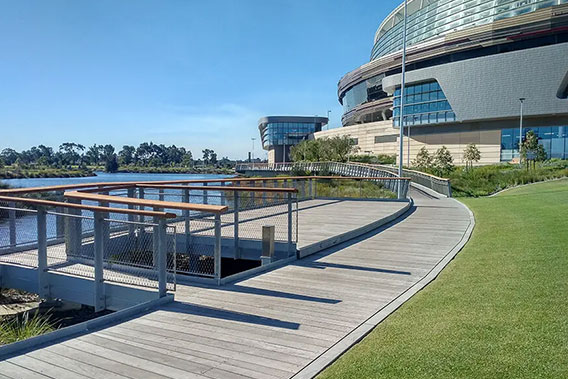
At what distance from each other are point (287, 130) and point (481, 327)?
12515cm

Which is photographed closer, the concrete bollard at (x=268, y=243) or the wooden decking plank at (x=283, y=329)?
the wooden decking plank at (x=283, y=329)

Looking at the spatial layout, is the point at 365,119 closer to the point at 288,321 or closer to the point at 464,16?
the point at 464,16

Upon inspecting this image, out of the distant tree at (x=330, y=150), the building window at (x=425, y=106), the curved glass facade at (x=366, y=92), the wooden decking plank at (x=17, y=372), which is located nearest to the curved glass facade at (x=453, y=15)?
the curved glass facade at (x=366, y=92)

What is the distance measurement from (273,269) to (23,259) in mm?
4942

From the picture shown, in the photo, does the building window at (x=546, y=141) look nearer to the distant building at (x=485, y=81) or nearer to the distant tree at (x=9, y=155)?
the distant building at (x=485, y=81)

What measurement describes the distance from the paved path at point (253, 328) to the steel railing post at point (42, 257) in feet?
9.29

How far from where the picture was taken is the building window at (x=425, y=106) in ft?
220

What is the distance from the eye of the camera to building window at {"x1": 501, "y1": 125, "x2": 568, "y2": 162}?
185 feet

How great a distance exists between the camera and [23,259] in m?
8.75

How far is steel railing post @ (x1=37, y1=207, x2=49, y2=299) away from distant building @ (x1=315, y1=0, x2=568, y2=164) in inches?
2448

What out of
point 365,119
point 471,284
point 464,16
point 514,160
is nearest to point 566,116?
point 514,160

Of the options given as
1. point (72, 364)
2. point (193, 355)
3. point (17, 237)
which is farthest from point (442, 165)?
point (72, 364)

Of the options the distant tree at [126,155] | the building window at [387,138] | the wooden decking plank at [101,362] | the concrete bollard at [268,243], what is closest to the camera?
the wooden decking plank at [101,362]

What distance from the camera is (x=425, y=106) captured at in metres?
70.2
